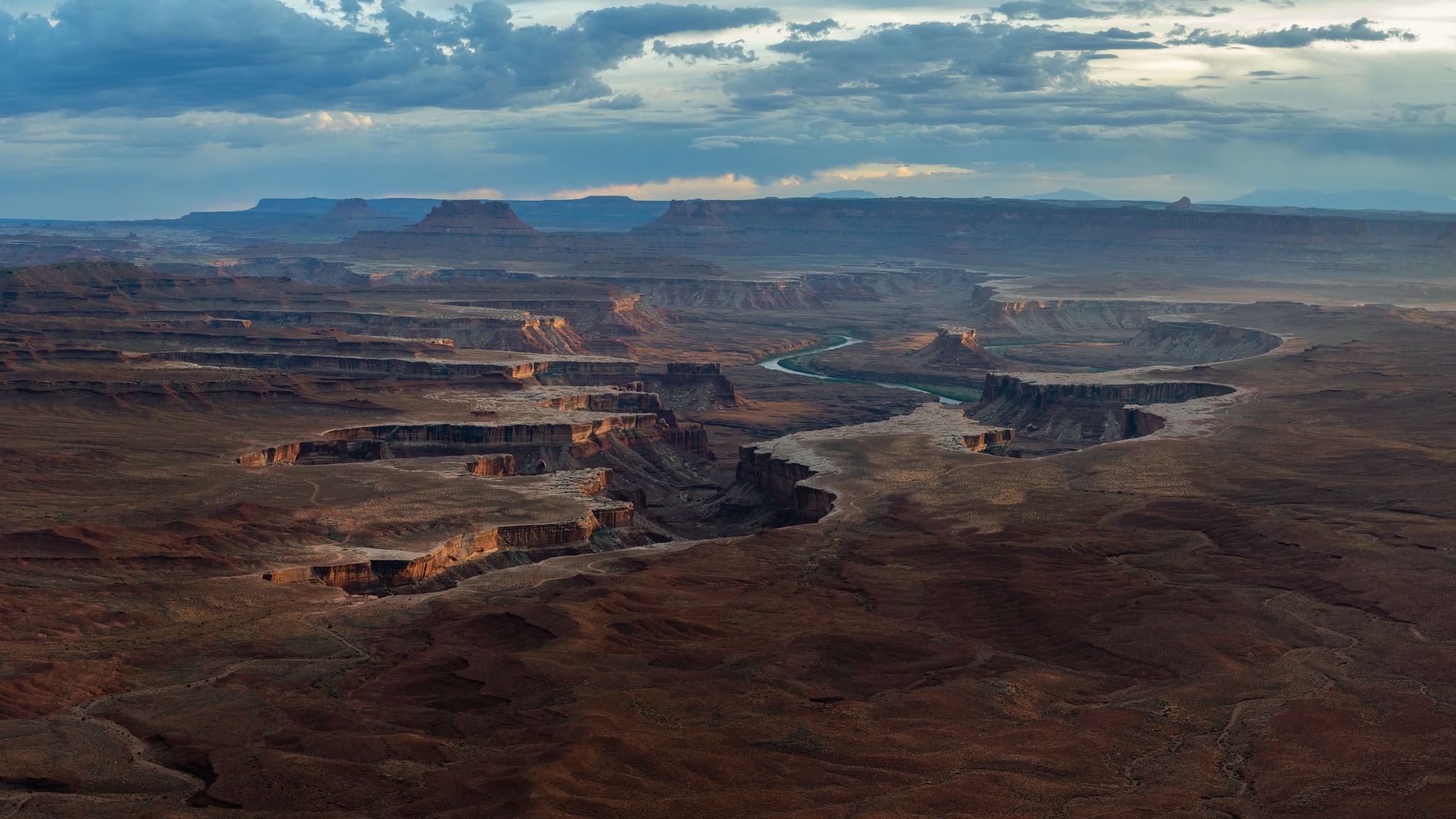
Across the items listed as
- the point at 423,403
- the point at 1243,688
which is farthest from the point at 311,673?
the point at 423,403

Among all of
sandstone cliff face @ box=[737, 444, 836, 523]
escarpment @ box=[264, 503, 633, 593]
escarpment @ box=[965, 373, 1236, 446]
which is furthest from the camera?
escarpment @ box=[965, 373, 1236, 446]

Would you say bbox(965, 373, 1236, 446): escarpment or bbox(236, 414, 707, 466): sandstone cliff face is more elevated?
bbox(236, 414, 707, 466): sandstone cliff face

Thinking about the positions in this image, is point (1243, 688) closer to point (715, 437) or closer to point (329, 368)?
point (715, 437)

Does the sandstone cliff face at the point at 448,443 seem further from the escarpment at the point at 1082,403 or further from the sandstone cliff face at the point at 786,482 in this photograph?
the escarpment at the point at 1082,403

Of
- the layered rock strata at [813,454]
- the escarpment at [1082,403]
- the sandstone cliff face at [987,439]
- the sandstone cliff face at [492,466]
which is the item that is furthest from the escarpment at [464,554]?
the escarpment at [1082,403]

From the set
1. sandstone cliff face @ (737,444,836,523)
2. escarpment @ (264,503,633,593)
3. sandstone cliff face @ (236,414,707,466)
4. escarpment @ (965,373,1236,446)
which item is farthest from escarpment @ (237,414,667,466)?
escarpment @ (965,373,1236,446)

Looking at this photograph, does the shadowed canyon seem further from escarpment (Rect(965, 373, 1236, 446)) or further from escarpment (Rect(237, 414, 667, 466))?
escarpment (Rect(965, 373, 1236, 446))

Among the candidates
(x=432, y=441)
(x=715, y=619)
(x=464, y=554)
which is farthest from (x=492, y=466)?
(x=715, y=619)

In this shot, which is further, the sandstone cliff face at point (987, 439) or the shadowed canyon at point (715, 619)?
the sandstone cliff face at point (987, 439)
